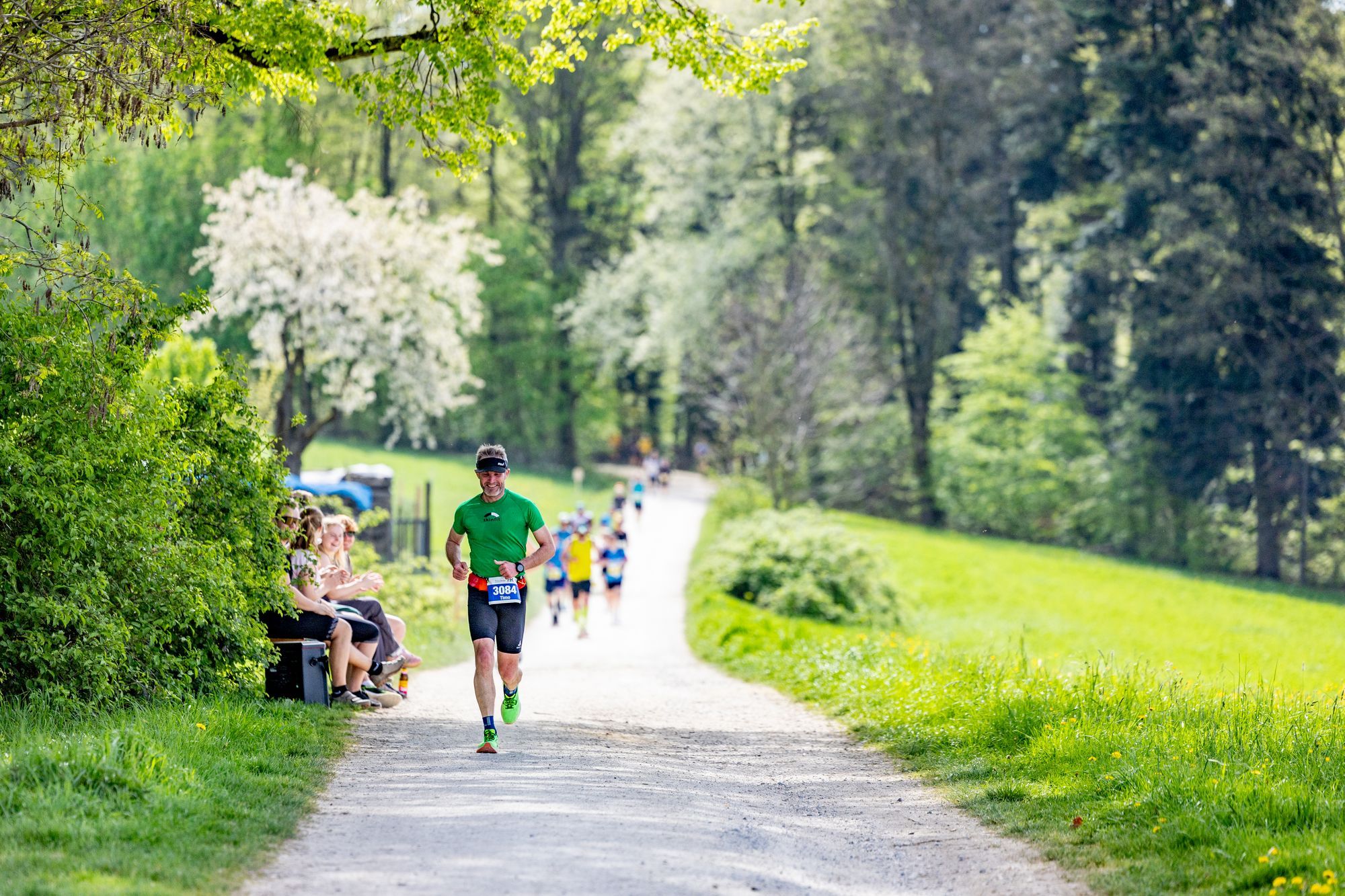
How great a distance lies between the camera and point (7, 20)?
9883mm

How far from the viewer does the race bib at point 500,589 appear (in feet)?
31.1

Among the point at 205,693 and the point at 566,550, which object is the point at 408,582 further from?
the point at 205,693

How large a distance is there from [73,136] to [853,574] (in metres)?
16.7

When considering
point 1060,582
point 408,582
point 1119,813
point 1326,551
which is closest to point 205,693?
point 1119,813

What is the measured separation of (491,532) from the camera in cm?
949

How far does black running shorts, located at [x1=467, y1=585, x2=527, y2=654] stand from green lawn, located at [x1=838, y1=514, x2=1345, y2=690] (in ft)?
24.3

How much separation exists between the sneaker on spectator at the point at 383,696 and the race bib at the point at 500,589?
8.91 feet

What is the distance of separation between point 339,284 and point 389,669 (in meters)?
20.9

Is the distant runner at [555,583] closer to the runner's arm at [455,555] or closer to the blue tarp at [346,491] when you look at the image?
the blue tarp at [346,491]

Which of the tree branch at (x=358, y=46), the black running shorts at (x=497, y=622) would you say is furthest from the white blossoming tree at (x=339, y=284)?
the black running shorts at (x=497, y=622)

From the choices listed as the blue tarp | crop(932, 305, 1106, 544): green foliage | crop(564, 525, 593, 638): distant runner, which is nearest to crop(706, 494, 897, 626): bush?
crop(564, 525, 593, 638): distant runner

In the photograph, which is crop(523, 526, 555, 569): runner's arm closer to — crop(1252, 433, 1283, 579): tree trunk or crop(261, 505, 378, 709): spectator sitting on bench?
crop(261, 505, 378, 709): spectator sitting on bench

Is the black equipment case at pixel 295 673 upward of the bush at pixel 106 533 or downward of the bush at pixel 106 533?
downward

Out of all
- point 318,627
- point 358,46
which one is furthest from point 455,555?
point 358,46
